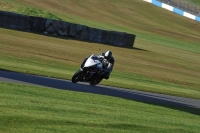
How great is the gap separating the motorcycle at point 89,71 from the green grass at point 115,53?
1.62 metres

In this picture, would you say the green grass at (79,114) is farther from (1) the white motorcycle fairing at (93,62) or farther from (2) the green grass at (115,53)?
(2) the green grass at (115,53)

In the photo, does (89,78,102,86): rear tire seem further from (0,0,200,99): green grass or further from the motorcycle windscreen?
(0,0,200,99): green grass

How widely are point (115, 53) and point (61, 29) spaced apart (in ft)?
11.0

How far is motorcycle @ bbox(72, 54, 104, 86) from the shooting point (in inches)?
739

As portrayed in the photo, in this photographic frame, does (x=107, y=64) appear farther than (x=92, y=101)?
Yes

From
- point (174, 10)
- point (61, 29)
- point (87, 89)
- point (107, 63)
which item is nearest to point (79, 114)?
point (87, 89)

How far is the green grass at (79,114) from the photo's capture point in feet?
32.7

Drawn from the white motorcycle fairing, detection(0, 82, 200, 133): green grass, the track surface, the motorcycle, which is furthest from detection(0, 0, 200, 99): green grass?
detection(0, 82, 200, 133): green grass

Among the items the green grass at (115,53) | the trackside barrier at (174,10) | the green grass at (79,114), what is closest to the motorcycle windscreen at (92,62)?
the green grass at (115,53)

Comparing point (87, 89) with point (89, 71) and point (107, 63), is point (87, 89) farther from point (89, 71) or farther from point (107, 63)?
point (107, 63)

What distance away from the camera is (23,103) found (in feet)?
38.2

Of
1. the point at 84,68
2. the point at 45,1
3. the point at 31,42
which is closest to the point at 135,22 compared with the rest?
the point at 45,1

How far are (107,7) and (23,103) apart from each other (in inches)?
2157

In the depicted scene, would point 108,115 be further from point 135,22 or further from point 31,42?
point 135,22
